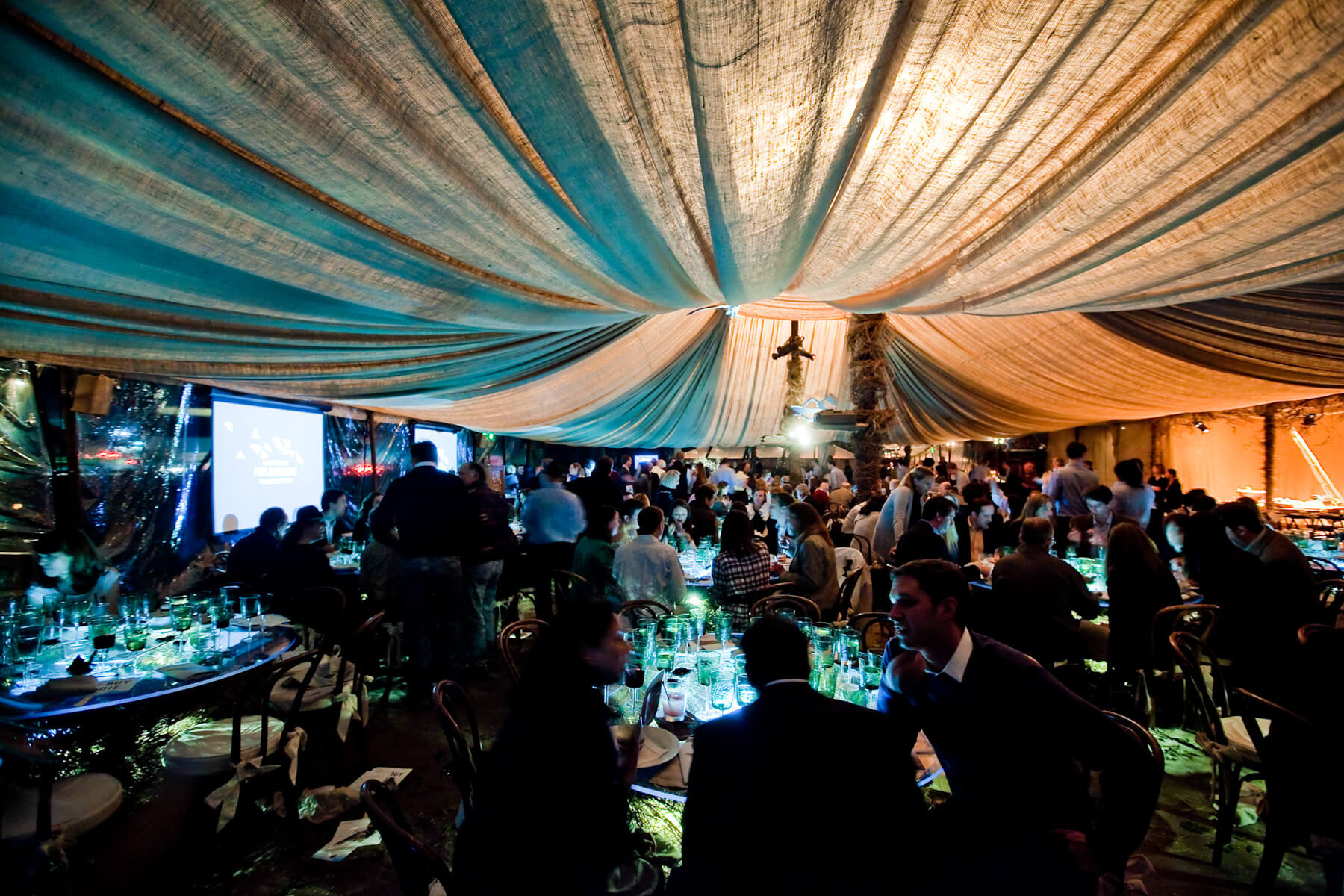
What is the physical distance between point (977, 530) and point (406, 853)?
606 cm

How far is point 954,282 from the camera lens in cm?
272

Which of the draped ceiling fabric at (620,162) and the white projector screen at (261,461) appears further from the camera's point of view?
the white projector screen at (261,461)

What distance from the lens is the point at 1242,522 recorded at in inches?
153

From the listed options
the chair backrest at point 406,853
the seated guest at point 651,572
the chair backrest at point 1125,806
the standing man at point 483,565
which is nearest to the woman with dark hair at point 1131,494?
the seated guest at point 651,572

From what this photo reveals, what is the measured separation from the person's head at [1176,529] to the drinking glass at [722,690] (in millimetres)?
4070

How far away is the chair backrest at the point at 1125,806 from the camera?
142 cm

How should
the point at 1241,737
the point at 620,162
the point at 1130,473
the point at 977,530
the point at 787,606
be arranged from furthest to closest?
the point at 977,530 < the point at 1130,473 < the point at 787,606 < the point at 1241,737 < the point at 620,162

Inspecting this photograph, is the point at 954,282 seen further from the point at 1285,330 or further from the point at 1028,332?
the point at 1028,332

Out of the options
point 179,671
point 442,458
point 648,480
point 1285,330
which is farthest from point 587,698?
point 648,480

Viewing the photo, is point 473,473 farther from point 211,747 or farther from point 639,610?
point 211,747

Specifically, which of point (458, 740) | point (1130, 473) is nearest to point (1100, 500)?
point (1130, 473)

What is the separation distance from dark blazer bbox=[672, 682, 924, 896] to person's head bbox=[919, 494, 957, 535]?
355 centimetres

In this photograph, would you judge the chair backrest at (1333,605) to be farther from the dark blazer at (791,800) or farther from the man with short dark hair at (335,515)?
the man with short dark hair at (335,515)

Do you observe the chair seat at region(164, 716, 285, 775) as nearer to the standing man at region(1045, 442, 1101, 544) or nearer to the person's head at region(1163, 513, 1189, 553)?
the person's head at region(1163, 513, 1189, 553)
